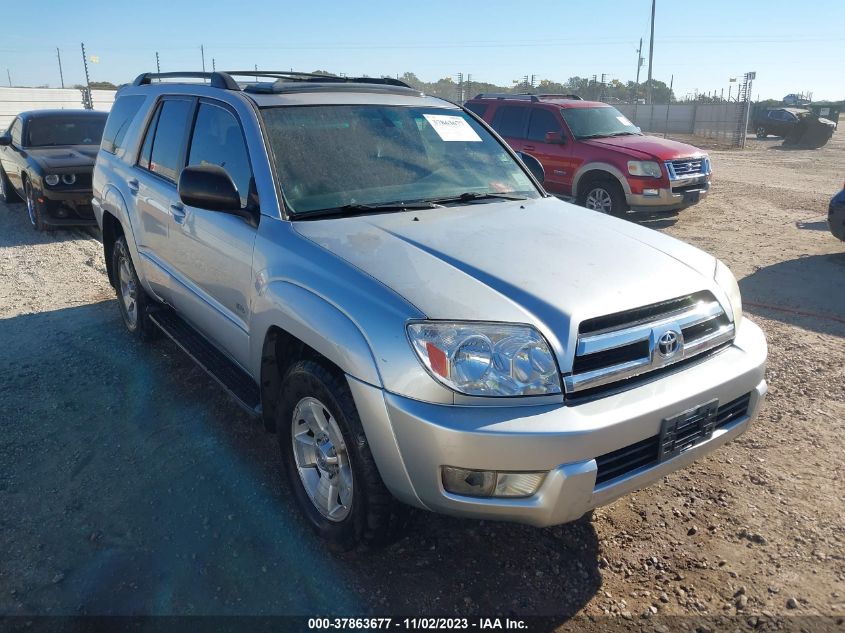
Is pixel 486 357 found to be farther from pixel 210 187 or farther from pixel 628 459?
pixel 210 187

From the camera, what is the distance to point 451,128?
3934 mm

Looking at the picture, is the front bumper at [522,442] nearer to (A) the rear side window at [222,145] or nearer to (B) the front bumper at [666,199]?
(A) the rear side window at [222,145]

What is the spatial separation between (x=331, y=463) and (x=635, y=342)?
1320 millimetres

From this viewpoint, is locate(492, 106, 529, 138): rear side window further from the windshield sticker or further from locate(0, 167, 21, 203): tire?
locate(0, 167, 21, 203): tire

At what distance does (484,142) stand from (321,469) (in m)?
2.26

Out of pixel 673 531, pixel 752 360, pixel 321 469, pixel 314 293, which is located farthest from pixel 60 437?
pixel 752 360

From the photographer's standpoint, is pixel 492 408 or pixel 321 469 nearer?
pixel 492 408

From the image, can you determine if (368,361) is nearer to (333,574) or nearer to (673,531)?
(333,574)

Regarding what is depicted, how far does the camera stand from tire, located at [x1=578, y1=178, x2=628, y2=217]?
32.5 feet

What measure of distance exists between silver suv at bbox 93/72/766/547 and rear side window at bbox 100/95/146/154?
1.12 metres

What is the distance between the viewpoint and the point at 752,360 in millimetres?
2777

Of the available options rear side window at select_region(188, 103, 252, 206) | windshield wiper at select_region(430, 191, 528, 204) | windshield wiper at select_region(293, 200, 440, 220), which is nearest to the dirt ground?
windshield wiper at select_region(293, 200, 440, 220)

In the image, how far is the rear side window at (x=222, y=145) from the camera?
3.36 meters

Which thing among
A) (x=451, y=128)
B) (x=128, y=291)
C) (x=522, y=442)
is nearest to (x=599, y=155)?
(x=451, y=128)
